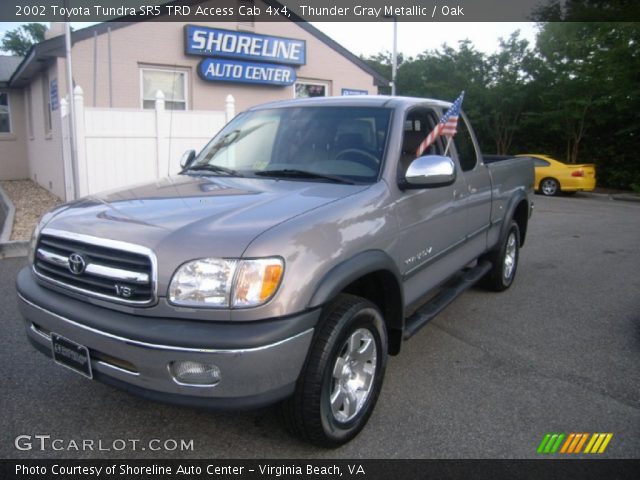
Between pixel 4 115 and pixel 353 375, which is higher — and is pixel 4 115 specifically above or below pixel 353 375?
above

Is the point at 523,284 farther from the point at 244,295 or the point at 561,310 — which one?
the point at 244,295

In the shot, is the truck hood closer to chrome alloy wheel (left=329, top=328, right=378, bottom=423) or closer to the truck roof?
chrome alloy wheel (left=329, top=328, right=378, bottom=423)

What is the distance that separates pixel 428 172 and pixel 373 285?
0.74m

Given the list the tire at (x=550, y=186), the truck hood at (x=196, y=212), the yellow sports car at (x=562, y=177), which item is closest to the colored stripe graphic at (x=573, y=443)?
the truck hood at (x=196, y=212)

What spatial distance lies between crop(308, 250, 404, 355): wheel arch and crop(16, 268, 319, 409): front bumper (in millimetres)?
127

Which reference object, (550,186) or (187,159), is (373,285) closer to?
(187,159)

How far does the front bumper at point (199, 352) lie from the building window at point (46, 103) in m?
12.3

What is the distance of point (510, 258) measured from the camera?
577 centimetres

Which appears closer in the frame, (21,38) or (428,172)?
(428,172)

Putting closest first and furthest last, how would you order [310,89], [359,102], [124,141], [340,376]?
1. [340,376]
2. [359,102]
3. [124,141]
4. [310,89]

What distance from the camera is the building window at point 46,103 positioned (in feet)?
42.9

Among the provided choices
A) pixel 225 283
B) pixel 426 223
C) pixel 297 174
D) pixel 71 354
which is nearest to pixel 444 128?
pixel 426 223

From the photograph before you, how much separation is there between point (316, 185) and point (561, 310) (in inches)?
128
